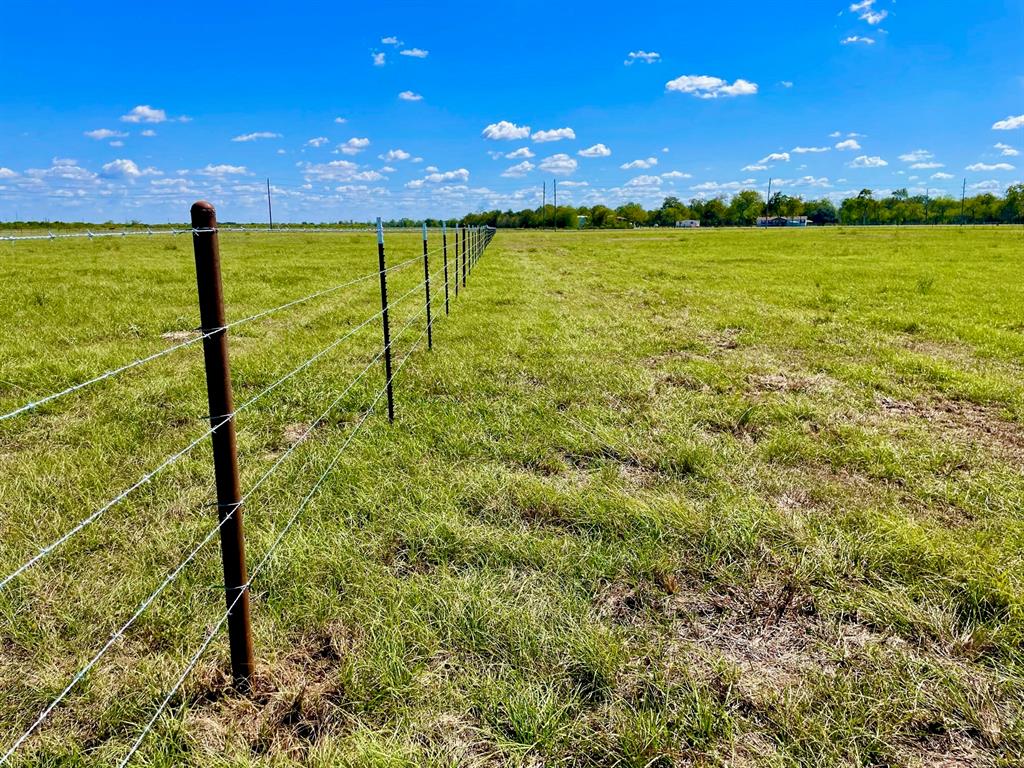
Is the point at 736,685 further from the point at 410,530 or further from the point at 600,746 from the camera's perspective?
the point at 410,530

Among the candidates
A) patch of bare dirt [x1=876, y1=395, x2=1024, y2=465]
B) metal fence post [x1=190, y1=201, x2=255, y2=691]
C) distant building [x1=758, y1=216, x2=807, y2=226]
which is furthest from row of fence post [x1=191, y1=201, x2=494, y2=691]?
distant building [x1=758, y1=216, x2=807, y2=226]

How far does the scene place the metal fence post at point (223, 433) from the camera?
1.90 metres

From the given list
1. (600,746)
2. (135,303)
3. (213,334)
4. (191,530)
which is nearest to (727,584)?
(600,746)

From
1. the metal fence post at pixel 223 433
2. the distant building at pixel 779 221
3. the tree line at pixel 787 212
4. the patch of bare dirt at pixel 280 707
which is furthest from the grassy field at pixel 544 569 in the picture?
the distant building at pixel 779 221

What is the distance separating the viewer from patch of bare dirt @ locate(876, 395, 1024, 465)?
175 inches

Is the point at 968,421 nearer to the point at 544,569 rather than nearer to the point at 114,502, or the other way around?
the point at 544,569

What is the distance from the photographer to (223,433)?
79.7 inches

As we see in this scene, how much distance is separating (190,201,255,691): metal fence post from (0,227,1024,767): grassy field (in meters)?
0.20

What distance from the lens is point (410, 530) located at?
3.16 meters

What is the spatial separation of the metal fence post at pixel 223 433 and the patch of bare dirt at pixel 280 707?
0.24ft

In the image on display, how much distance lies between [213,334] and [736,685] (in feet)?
7.35

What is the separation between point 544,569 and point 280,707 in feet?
4.13

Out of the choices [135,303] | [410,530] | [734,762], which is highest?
[135,303]

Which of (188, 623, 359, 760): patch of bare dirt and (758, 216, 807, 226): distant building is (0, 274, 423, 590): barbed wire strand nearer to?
(188, 623, 359, 760): patch of bare dirt
